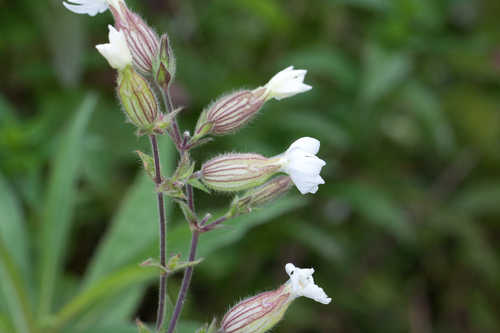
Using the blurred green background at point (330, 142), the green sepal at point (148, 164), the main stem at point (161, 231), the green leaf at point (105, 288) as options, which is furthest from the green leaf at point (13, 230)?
the green sepal at point (148, 164)

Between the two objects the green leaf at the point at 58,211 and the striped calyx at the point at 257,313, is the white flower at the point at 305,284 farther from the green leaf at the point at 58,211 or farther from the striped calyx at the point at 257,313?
the green leaf at the point at 58,211

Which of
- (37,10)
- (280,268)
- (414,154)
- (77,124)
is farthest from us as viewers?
(414,154)

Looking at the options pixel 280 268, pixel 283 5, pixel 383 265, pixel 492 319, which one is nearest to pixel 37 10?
pixel 283 5

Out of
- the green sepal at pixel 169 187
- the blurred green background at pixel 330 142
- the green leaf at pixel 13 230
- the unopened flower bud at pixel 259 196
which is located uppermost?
the green sepal at pixel 169 187

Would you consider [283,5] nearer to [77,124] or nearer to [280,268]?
[280,268]

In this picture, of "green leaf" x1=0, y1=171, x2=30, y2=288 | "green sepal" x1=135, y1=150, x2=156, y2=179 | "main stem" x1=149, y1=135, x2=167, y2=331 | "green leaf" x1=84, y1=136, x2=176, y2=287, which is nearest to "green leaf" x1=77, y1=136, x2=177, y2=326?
"green leaf" x1=84, y1=136, x2=176, y2=287

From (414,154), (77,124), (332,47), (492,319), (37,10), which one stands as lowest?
(492,319)
